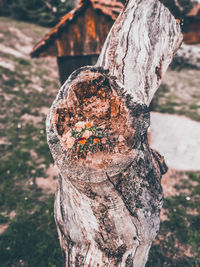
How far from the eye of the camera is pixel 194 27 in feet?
53.4

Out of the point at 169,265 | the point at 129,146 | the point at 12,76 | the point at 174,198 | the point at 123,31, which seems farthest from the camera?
the point at 12,76

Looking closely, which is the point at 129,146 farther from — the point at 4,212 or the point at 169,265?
the point at 4,212

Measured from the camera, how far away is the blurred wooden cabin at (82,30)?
438 cm

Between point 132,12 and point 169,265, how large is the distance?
11.0 ft

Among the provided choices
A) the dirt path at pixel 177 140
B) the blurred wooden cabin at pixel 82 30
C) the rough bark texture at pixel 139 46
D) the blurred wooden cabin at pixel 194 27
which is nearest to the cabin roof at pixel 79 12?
the blurred wooden cabin at pixel 82 30

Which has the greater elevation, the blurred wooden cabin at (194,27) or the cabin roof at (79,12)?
the cabin roof at (79,12)

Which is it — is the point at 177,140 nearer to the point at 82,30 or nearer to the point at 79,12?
the point at 82,30

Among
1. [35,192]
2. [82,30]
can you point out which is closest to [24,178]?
[35,192]

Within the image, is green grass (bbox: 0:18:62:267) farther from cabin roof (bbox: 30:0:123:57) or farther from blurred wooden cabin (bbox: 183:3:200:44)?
blurred wooden cabin (bbox: 183:3:200:44)

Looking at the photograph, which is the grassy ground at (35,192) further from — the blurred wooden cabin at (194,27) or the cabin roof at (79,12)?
the blurred wooden cabin at (194,27)

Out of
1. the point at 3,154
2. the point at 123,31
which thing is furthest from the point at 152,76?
the point at 3,154

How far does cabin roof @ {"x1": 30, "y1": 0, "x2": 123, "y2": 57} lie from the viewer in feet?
14.2

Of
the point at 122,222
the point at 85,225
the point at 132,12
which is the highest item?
the point at 132,12

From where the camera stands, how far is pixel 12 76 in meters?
8.34
